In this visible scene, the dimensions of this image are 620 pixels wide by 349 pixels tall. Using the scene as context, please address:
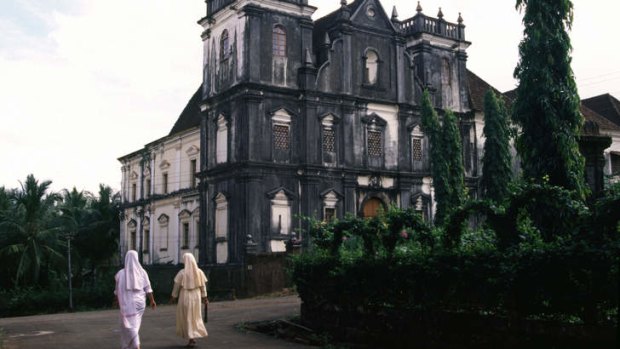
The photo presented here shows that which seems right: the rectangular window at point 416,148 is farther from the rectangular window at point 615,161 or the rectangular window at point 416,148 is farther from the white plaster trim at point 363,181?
the rectangular window at point 615,161

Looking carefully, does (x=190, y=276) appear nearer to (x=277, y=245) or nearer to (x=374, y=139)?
(x=277, y=245)

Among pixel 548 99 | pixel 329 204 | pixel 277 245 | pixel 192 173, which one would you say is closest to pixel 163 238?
pixel 192 173

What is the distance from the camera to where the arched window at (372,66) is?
110 feet

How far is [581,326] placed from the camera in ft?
28.0

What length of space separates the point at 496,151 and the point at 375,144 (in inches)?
243

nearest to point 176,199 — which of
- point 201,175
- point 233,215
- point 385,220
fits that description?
point 201,175

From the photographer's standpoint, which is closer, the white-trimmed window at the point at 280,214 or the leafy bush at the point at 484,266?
the leafy bush at the point at 484,266

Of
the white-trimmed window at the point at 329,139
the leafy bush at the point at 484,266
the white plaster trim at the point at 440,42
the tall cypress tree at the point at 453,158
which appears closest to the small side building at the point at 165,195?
the white-trimmed window at the point at 329,139

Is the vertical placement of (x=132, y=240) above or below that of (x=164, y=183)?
below

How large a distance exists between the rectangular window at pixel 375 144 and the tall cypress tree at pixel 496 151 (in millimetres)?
5502

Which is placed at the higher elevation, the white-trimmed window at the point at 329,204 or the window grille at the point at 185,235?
the white-trimmed window at the point at 329,204

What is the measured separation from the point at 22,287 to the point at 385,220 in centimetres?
2816

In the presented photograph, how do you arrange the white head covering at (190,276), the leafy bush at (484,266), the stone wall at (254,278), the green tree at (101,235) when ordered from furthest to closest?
the green tree at (101,235)
the stone wall at (254,278)
the white head covering at (190,276)
the leafy bush at (484,266)

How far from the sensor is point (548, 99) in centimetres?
1719
